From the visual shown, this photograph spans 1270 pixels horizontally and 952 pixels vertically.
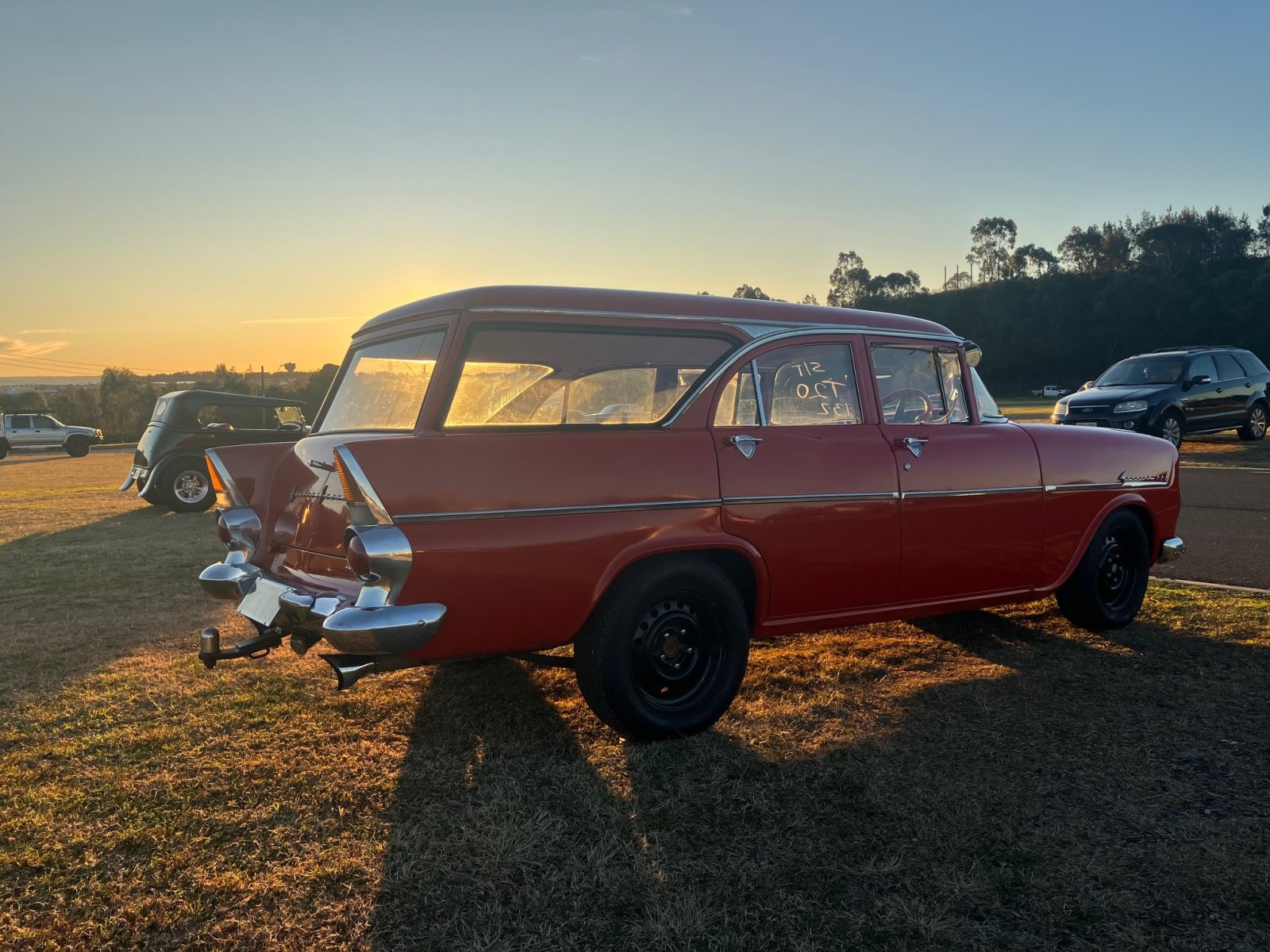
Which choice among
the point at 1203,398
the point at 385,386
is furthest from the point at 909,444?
the point at 1203,398

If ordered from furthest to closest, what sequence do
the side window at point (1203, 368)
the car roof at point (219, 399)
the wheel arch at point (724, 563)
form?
the side window at point (1203, 368), the car roof at point (219, 399), the wheel arch at point (724, 563)

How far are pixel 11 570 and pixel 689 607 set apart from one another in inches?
289

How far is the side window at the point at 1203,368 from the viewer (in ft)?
57.2

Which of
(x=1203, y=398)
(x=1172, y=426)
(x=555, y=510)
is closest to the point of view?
(x=555, y=510)

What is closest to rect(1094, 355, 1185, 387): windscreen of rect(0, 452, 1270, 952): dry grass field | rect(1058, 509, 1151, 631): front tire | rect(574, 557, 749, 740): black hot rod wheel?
rect(1058, 509, 1151, 631): front tire

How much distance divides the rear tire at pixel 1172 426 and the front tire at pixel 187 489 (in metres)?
15.9

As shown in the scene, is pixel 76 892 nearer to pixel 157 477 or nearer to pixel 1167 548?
pixel 1167 548

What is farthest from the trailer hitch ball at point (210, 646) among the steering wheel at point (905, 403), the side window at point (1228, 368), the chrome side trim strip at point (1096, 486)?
the side window at point (1228, 368)

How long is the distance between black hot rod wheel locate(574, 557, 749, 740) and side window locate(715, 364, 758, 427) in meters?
0.64

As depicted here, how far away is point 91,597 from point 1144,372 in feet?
58.3

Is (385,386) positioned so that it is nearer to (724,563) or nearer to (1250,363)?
(724,563)

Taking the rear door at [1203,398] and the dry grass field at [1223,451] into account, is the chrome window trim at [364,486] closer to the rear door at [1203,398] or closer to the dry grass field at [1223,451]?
the dry grass field at [1223,451]

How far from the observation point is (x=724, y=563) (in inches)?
159

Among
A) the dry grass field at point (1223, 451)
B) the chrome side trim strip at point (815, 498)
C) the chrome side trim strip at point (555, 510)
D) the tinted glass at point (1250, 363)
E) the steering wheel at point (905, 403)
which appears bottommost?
the dry grass field at point (1223, 451)
